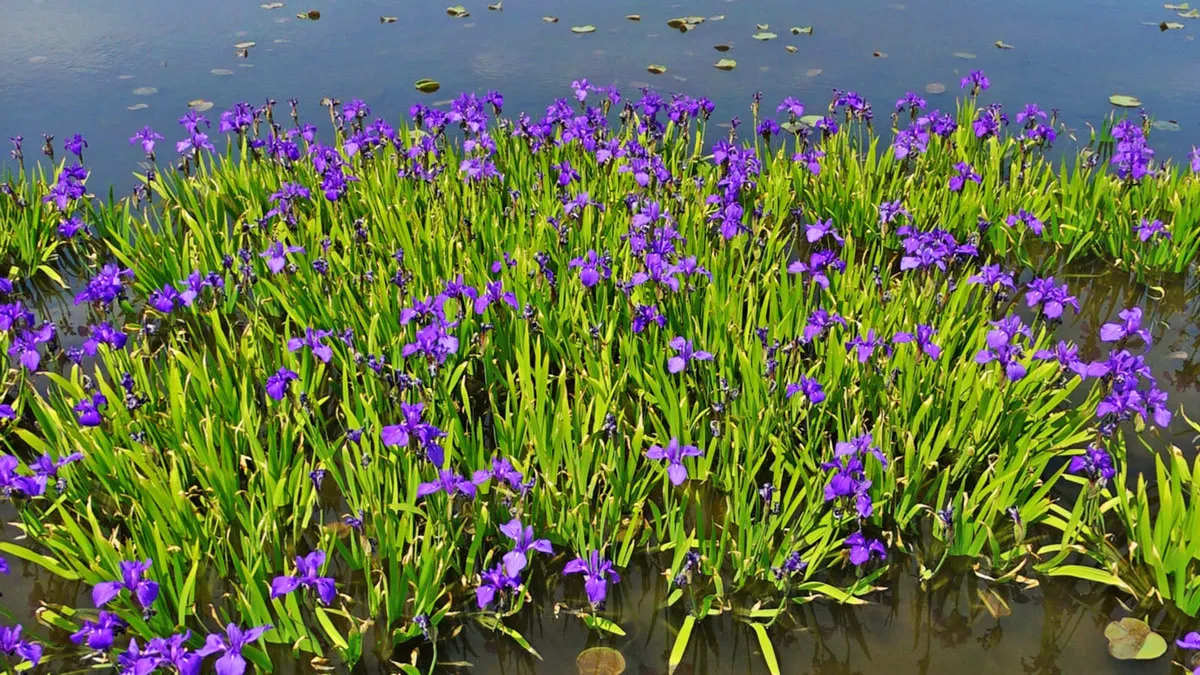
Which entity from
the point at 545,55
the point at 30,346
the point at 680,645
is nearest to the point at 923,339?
the point at 680,645

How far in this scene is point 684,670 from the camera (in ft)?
8.64

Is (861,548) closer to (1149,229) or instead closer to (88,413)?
(88,413)

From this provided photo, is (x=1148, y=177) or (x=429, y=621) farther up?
(x=1148, y=177)

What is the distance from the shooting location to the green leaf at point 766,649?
2539 millimetres

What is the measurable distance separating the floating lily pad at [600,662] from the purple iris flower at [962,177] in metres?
3.22

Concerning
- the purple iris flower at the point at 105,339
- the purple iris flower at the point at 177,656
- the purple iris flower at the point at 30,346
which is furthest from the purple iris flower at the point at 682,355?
the purple iris flower at the point at 30,346

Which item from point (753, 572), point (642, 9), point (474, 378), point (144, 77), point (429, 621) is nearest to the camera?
point (429, 621)

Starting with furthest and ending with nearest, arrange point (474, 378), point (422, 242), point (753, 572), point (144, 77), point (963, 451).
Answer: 1. point (144, 77)
2. point (422, 242)
3. point (474, 378)
4. point (963, 451)
5. point (753, 572)

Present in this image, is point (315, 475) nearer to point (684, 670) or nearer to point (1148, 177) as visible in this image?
point (684, 670)

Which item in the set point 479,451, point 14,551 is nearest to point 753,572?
point 479,451

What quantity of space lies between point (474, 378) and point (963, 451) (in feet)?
6.57

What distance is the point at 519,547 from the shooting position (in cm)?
241

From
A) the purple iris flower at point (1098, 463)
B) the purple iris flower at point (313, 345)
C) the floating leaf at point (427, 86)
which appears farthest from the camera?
the floating leaf at point (427, 86)

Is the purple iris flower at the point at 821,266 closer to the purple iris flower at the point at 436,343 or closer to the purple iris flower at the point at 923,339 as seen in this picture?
the purple iris flower at the point at 923,339
